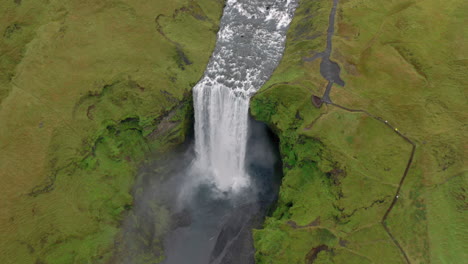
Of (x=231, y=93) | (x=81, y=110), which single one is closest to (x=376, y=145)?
(x=231, y=93)

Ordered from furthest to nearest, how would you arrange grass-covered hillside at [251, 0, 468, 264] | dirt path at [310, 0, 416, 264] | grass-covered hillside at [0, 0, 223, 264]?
grass-covered hillside at [0, 0, 223, 264] < dirt path at [310, 0, 416, 264] < grass-covered hillside at [251, 0, 468, 264]

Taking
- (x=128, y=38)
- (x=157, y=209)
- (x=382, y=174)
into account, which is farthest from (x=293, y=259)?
(x=128, y=38)

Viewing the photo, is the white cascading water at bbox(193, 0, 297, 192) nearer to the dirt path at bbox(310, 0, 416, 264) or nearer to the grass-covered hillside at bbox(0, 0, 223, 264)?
the grass-covered hillside at bbox(0, 0, 223, 264)

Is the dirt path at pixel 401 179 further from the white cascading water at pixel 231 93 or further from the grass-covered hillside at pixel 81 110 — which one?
the grass-covered hillside at pixel 81 110

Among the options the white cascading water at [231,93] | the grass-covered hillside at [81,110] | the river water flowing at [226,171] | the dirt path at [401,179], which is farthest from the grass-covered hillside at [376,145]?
the grass-covered hillside at [81,110]

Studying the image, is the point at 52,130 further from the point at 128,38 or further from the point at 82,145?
the point at 128,38

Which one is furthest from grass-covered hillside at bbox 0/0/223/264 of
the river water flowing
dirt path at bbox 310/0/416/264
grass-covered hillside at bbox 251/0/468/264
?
dirt path at bbox 310/0/416/264
